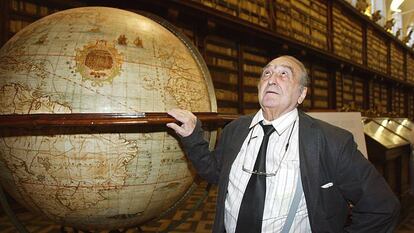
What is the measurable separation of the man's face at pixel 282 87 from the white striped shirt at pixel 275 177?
44 millimetres

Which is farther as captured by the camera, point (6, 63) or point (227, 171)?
point (227, 171)

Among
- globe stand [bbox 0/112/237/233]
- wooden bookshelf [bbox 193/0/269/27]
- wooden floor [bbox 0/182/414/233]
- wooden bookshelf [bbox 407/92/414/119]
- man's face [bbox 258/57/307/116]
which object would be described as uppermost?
wooden bookshelf [bbox 193/0/269/27]

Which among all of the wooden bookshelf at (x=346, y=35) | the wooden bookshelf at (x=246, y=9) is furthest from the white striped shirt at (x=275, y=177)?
the wooden bookshelf at (x=346, y=35)

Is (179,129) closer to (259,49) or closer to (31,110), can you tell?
(31,110)

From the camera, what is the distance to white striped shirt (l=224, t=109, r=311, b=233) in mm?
A: 1041

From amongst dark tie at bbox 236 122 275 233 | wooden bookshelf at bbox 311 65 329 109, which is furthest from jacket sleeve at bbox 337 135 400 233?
wooden bookshelf at bbox 311 65 329 109

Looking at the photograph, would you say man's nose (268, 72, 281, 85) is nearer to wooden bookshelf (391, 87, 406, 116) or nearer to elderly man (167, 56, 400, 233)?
elderly man (167, 56, 400, 233)

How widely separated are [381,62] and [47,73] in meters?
12.9

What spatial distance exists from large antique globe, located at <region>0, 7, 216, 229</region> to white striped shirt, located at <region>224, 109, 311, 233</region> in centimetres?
23

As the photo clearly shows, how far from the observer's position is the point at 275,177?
3.49ft

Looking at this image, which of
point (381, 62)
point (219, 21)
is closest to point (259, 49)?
point (219, 21)

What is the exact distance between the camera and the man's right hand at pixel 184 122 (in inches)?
39.1

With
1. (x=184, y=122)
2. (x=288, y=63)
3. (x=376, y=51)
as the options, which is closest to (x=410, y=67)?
(x=376, y=51)

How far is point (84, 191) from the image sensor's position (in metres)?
0.97
